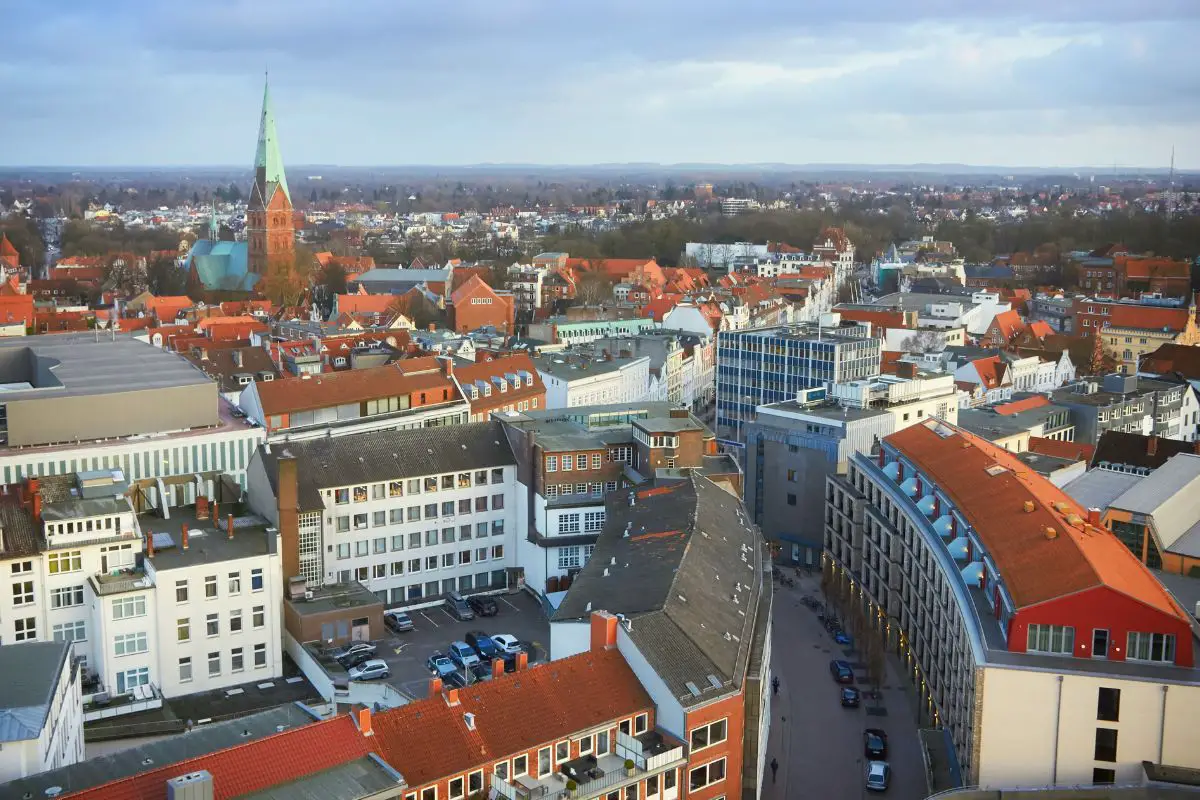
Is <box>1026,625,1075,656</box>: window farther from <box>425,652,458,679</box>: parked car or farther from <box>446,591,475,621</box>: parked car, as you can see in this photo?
<box>446,591,475,621</box>: parked car

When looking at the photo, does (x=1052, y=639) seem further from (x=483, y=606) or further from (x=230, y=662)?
(x=230, y=662)

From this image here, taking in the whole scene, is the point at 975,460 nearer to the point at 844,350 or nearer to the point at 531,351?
the point at 844,350

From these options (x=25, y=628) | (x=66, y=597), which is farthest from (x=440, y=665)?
(x=25, y=628)

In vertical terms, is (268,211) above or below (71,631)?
above

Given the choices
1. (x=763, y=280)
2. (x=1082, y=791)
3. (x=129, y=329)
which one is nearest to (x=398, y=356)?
(x=129, y=329)

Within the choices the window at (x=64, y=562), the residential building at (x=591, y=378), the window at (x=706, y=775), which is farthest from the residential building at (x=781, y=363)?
the window at (x=64, y=562)

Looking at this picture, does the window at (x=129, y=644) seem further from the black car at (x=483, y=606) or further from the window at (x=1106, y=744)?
the window at (x=1106, y=744)
